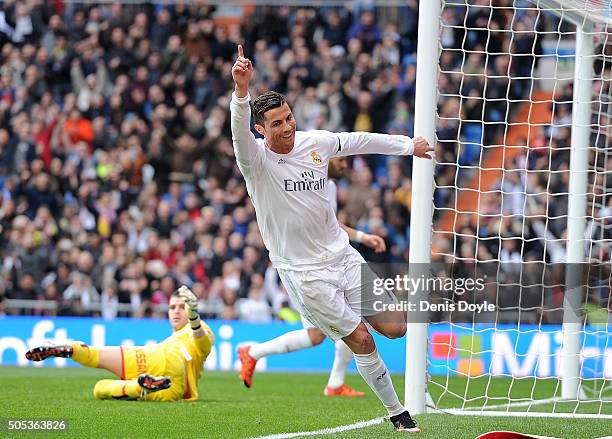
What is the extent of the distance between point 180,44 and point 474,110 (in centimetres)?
596

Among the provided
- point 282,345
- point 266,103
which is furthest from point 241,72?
point 282,345

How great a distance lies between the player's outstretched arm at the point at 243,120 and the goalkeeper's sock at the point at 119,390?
3292 millimetres

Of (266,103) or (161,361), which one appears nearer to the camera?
(266,103)

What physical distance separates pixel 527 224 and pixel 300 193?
970 centimetres

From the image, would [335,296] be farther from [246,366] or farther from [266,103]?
[246,366]

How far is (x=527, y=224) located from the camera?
16.5 meters

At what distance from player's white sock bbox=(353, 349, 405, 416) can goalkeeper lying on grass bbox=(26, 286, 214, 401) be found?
2.55m

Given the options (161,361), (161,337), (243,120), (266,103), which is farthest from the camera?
(161,337)

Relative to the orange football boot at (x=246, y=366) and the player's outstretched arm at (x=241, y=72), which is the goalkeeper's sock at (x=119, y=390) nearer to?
the orange football boot at (x=246, y=366)

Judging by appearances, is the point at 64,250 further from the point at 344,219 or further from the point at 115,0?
the point at 115,0

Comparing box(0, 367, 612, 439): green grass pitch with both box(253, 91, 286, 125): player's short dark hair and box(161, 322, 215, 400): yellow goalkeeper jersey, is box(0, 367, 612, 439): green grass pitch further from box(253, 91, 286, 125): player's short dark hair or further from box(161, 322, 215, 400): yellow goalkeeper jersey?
box(253, 91, 286, 125): player's short dark hair

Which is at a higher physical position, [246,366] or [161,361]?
[161,361]

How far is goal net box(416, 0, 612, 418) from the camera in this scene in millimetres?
10188

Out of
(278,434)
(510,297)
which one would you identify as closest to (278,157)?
(278,434)
